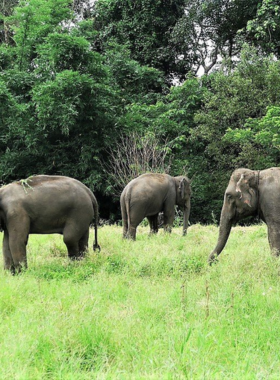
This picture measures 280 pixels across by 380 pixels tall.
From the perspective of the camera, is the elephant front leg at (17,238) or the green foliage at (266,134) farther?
the green foliage at (266,134)

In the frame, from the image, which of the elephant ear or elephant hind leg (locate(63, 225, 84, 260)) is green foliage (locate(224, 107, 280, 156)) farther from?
elephant hind leg (locate(63, 225, 84, 260))

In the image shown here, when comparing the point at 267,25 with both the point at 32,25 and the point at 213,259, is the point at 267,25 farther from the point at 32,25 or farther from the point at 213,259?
the point at 213,259

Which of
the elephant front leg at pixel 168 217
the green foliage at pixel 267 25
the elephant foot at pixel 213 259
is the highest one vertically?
the green foliage at pixel 267 25

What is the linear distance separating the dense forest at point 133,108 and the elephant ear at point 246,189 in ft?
24.8

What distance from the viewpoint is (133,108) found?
51.8 ft

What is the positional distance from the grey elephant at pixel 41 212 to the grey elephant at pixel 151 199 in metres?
2.16

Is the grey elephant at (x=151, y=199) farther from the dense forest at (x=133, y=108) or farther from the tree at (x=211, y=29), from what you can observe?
the tree at (x=211, y=29)

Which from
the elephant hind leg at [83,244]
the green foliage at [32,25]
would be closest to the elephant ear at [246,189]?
the elephant hind leg at [83,244]

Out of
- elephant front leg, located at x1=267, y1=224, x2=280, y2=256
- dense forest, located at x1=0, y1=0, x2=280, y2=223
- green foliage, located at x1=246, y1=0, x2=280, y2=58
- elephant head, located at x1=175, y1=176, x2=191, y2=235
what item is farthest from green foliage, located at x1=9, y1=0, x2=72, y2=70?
elephant front leg, located at x1=267, y1=224, x2=280, y2=256

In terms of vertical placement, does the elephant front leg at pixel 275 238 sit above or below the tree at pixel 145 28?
below

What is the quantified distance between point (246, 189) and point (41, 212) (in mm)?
2507

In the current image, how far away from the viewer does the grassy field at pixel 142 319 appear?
102 inches

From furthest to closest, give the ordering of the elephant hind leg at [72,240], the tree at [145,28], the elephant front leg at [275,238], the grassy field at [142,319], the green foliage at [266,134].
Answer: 1. the tree at [145,28]
2. the green foliage at [266,134]
3. the elephant hind leg at [72,240]
4. the elephant front leg at [275,238]
5. the grassy field at [142,319]

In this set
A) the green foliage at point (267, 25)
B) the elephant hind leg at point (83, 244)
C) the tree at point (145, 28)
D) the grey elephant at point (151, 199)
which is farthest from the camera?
the tree at point (145, 28)
